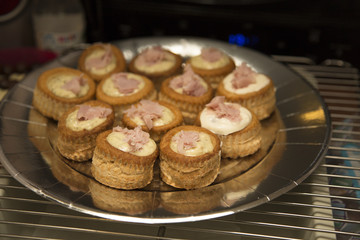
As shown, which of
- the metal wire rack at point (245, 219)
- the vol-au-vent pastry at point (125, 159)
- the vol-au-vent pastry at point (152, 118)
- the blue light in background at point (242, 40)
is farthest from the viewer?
the blue light in background at point (242, 40)

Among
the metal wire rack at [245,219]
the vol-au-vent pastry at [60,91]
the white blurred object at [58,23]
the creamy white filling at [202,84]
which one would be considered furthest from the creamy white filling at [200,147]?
the white blurred object at [58,23]

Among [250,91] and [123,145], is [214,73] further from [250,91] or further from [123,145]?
[123,145]

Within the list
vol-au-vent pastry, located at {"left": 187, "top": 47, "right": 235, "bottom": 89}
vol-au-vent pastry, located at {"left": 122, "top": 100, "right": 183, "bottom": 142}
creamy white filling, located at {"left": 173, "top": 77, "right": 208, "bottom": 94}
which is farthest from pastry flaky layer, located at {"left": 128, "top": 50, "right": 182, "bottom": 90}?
vol-au-vent pastry, located at {"left": 122, "top": 100, "right": 183, "bottom": 142}

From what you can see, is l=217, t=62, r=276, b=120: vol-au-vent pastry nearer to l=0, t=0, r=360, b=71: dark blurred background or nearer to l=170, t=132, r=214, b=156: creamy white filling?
l=170, t=132, r=214, b=156: creamy white filling

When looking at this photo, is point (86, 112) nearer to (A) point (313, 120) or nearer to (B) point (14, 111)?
(B) point (14, 111)

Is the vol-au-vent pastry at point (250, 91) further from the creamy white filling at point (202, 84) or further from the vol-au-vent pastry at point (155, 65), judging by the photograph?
the vol-au-vent pastry at point (155, 65)

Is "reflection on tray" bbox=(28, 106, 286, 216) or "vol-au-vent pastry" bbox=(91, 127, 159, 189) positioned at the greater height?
"vol-au-vent pastry" bbox=(91, 127, 159, 189)

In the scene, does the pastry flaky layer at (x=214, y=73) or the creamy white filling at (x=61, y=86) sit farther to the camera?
the pastry flaky layer at (x=214, y=73)
